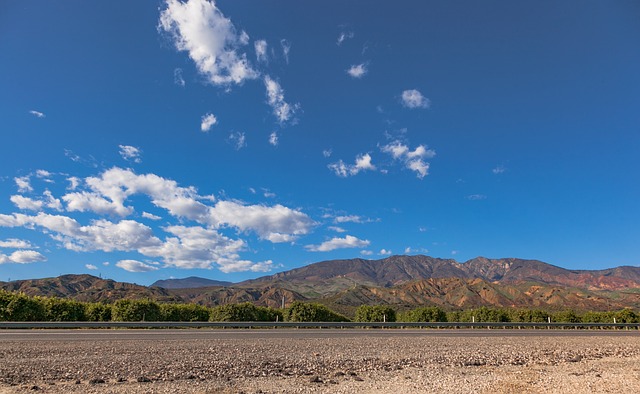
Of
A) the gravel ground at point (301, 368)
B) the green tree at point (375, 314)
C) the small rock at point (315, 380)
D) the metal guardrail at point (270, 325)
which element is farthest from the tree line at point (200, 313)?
the small rock at point (315, 380)

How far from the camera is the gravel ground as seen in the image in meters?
9.41

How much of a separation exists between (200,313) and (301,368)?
28190 mm

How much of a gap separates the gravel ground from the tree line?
18.0 meters

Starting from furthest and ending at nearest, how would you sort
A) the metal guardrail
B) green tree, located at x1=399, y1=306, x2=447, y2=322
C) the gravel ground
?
green tree, located at x1=399, y1=306, x2=447, y2=322 → the metal guardrail → the gravel ground

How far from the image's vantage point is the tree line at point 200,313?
103 feet

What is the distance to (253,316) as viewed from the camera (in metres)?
37.9

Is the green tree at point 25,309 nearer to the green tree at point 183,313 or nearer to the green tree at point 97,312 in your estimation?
the green tree at point 97,312

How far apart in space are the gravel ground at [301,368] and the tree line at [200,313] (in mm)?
18000

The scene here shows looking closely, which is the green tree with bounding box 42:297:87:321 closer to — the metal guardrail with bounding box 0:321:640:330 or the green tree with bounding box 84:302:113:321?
the green tree with bounding box 84:302:113:321

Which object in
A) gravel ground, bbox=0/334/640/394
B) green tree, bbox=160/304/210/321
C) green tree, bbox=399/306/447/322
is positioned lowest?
green tree, bbox=399/306/447/322

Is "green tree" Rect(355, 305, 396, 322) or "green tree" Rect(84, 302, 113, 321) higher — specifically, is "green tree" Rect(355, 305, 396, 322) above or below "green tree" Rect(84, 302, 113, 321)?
below

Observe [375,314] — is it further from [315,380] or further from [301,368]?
[315,380]

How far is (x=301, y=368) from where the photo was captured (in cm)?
1174

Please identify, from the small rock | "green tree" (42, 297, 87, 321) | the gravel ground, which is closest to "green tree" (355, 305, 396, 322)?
the gravel ground
